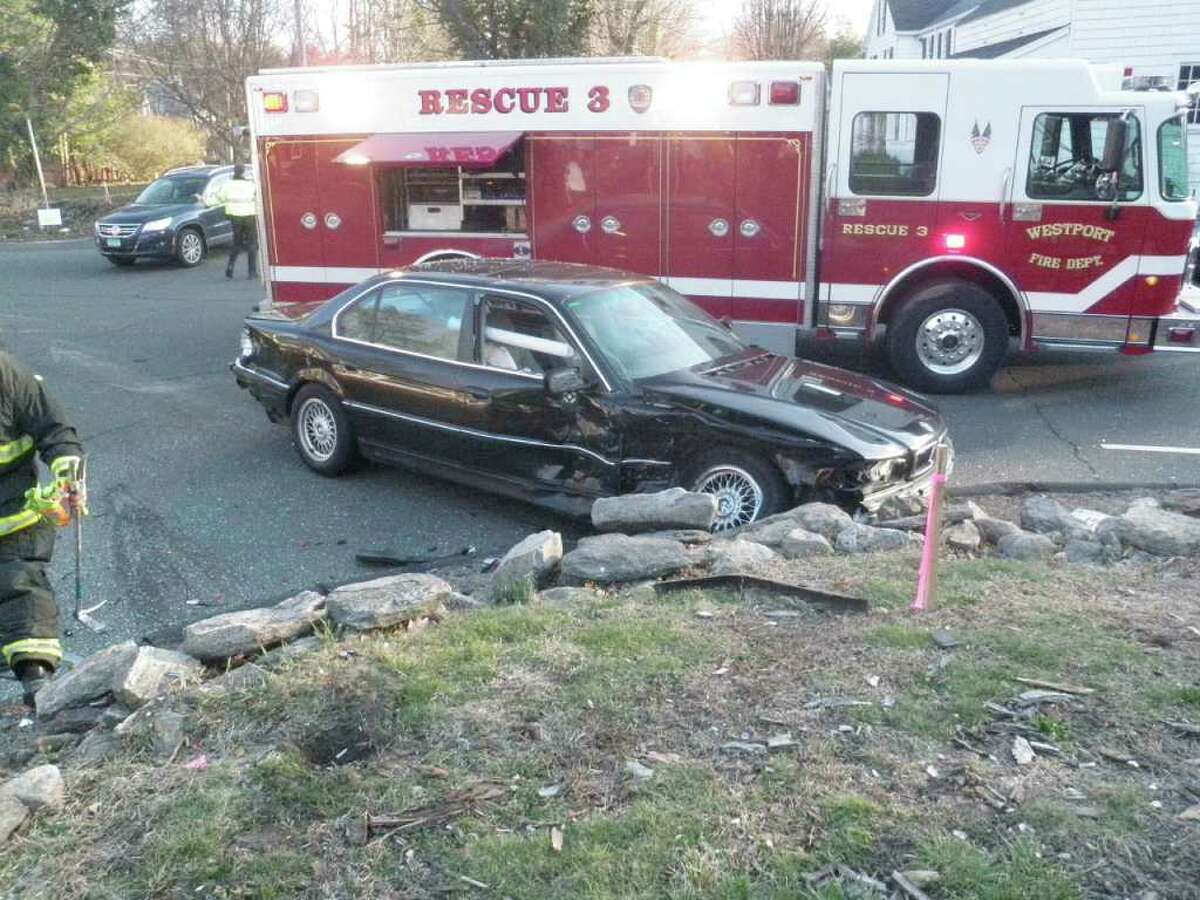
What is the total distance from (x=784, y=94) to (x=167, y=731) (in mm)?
7825

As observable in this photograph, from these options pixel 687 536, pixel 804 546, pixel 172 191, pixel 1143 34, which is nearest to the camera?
pixel 804 546

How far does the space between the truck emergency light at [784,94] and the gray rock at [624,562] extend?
5.68 metres

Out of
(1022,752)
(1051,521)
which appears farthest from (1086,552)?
(1022,752)

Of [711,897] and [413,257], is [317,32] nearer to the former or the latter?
[413,257]

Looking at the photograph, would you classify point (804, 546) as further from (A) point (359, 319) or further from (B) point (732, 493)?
(A) point (359, 319)

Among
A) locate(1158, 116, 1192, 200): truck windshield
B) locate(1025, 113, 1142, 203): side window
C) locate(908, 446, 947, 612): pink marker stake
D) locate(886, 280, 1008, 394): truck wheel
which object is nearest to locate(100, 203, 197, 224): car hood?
locate(886, 280, 1008, 394): truck wheel

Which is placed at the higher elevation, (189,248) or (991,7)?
(991,7)

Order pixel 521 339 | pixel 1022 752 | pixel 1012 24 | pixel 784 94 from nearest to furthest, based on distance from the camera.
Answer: pixel 1022 752 → pixel 521 339 → pixel 784 94 → pixel 1012 24

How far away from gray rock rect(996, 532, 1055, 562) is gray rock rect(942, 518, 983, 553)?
0.13m

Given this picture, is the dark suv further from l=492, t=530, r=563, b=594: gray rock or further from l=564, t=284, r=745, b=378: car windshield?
l=492, t=530, r=563, b=594: gray rock

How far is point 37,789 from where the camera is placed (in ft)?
10.1

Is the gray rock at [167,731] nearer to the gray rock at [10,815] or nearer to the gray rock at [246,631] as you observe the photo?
the gray rock at [10,815]

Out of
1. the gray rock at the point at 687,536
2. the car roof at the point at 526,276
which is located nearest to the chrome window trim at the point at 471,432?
the gray rock at the point at 687,536

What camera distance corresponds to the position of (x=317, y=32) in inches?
1516
